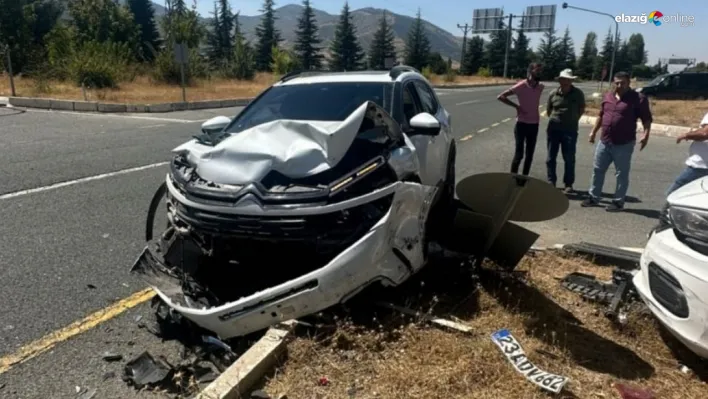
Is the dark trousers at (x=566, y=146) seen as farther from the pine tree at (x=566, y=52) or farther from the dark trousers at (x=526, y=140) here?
the pine tree at (x=566, y=52)

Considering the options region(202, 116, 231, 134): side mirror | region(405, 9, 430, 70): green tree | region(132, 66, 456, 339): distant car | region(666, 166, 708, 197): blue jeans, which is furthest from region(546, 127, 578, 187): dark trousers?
region(405, 9, 430, 70): green tree

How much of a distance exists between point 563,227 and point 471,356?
349cm

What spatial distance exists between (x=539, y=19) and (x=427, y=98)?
53.7 meters

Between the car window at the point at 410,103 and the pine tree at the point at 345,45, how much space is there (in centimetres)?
6308

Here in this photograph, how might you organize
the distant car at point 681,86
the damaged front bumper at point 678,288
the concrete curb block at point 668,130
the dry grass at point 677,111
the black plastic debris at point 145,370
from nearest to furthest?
1. the damaged front bumper at point 678,288
2. the black plastic debris at point 145,370
3. the concrete curb block at point 668,130
4. the dry grass at point 677,111
5. the distant car at point 681,86

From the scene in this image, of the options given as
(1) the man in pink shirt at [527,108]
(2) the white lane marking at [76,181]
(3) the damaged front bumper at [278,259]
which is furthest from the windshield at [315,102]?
(1) the man in pink shirt at [527,108]

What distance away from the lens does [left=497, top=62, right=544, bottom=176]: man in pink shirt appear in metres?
7.34

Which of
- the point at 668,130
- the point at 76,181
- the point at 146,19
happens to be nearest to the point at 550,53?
the point at 146,19

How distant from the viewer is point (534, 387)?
2631 mm

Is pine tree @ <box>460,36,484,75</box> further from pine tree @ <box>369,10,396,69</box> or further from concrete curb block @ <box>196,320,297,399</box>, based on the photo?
concrete curb block @ <box>196,320,297,399</box>

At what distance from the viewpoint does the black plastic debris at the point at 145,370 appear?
276 cm

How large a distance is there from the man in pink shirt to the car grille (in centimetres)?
482

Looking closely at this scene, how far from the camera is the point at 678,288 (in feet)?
8.60

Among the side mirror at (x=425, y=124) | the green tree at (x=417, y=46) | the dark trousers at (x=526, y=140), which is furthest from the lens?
the green tree at (x=417, y=46)
